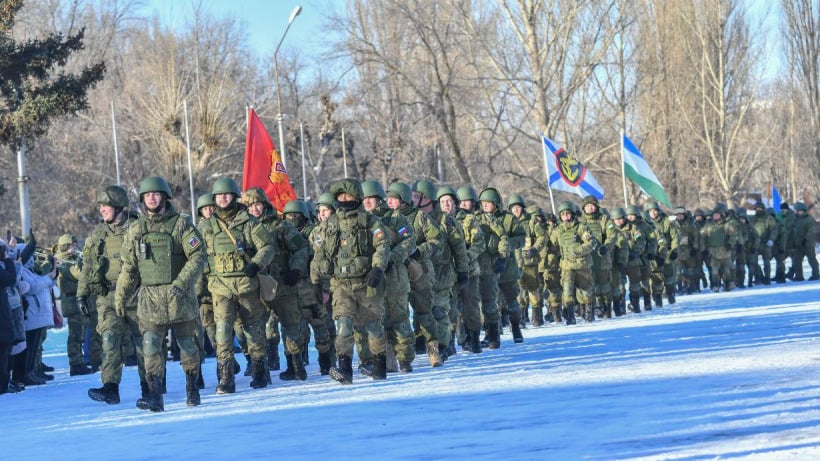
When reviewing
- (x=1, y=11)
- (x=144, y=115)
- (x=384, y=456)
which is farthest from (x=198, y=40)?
(x=384, y=456)

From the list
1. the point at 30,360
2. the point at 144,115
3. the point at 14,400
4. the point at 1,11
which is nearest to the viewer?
the point at 14,400

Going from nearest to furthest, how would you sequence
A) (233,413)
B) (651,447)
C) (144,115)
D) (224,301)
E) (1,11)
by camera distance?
(651,447) < (233,413) < (224,301) < (1,11) < (144,115)

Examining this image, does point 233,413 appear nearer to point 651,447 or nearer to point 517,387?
point 517,387

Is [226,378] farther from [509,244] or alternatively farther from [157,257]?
[509,244]

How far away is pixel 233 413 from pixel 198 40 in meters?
41.8

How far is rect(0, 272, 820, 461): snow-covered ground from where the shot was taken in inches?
316

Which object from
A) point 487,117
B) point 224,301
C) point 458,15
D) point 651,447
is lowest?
point 651,447

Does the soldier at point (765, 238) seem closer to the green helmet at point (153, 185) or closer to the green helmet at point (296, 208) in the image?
the green helmet at point (296, 208)

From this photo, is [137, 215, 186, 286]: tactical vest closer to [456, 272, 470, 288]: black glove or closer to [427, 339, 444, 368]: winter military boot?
[427, 339, 444, 368]: winter military boot

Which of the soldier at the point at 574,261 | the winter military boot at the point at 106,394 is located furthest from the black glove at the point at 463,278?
the soldier at the point at 574,261

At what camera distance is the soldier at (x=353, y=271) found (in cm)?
1234

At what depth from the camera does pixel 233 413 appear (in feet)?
35.1

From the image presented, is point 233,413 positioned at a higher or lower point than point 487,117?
lower

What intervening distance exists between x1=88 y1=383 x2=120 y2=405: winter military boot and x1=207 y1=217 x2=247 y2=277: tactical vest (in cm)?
145
